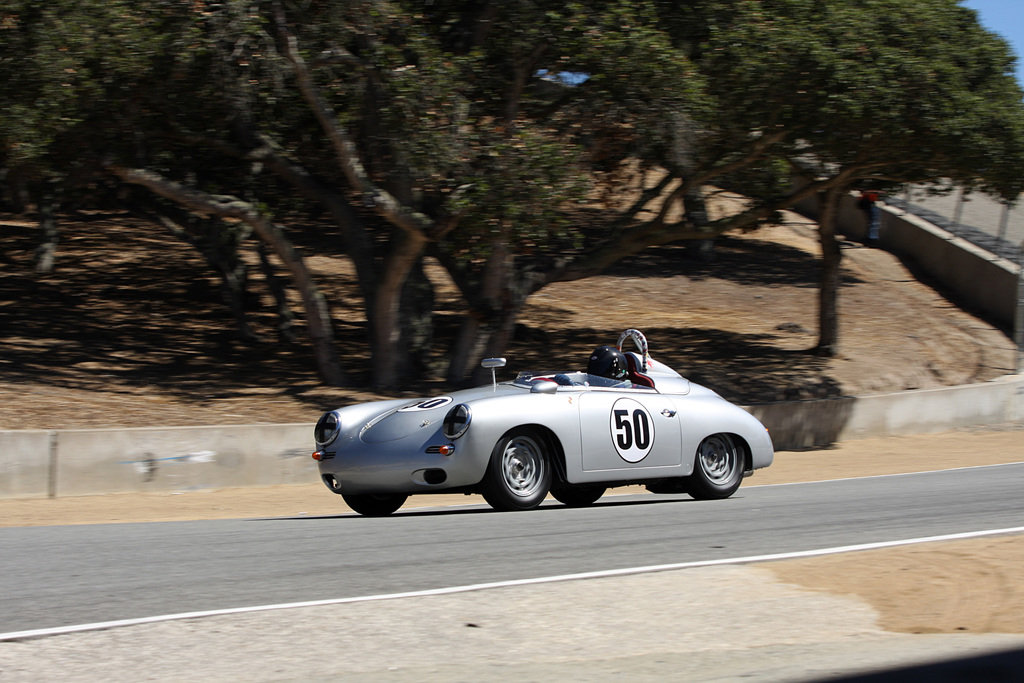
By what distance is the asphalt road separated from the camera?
5.44 meters

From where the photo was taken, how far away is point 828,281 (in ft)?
71.8

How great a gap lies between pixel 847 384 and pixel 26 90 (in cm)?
1520

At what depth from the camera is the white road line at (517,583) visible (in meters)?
4.72

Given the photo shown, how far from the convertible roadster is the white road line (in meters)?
2.48

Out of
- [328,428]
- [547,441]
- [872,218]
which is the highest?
[872,218]

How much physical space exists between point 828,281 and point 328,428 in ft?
50.6

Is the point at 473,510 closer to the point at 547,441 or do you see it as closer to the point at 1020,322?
the point at 547,441

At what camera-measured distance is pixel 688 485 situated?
9.89 metres

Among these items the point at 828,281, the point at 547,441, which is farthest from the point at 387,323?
the point at 828,281

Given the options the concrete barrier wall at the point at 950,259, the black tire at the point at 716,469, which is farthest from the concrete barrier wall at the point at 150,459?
the concrete barrier wall at the point at 950,259

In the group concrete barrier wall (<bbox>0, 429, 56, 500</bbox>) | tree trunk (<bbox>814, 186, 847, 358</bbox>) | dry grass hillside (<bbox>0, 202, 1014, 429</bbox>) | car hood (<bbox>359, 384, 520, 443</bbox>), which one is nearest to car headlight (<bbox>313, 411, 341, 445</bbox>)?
car hood (<bbox>359, 384, 520, 443</bbox>)

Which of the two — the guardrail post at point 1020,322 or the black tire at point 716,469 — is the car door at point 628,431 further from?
the guardrail post at point 1020,322

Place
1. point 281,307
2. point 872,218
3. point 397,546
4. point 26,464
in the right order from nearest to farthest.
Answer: point 397,546
point 26,464
point 281,307
point 872,218

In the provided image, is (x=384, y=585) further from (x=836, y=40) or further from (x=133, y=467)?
(x=836, y=40)
